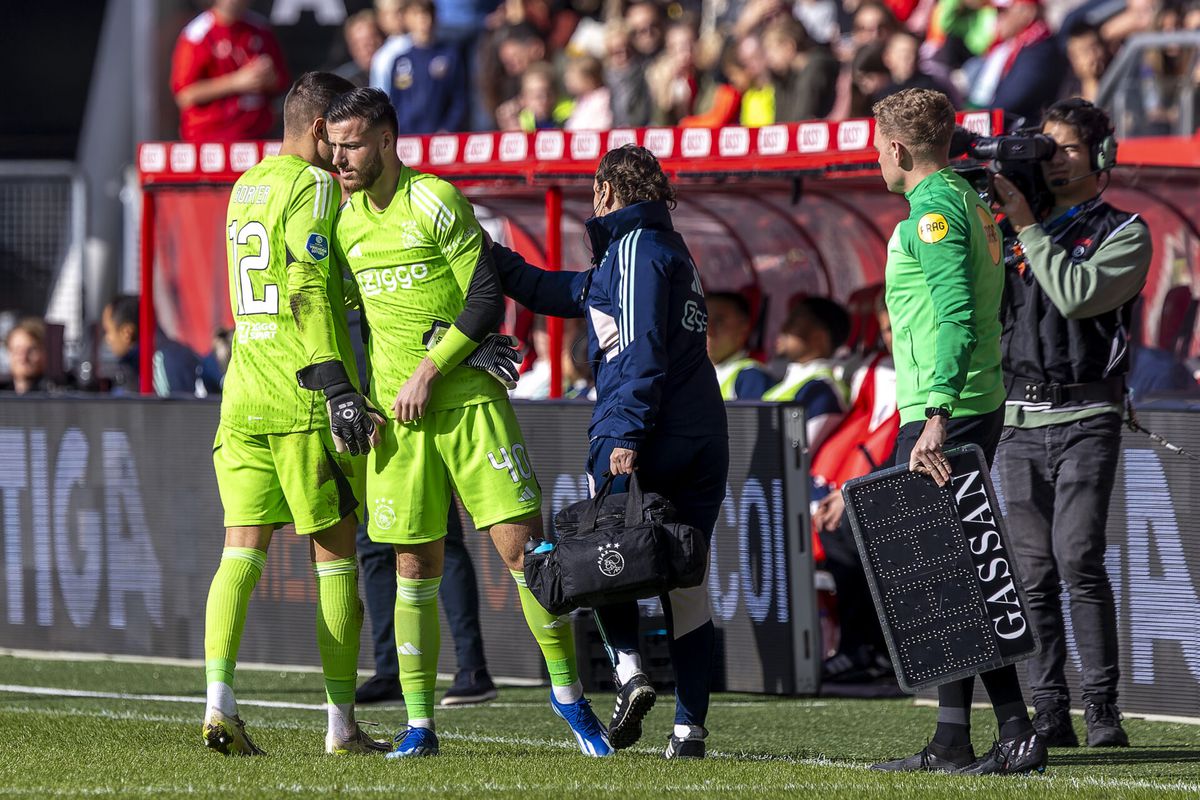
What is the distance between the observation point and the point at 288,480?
6453 mm

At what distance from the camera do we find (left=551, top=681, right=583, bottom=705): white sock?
6.40 meters

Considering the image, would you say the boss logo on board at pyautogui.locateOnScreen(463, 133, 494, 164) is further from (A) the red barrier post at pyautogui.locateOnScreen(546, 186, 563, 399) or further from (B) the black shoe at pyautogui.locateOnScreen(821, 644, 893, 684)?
(B) the black shoe at pyautogui.locateOnScreen(821, 644, 893, 684)

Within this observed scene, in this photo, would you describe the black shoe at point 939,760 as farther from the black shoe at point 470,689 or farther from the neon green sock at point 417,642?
the black shoe at point 470,689

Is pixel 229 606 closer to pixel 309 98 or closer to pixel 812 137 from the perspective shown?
pixel 309 98

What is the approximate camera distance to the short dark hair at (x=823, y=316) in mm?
10180

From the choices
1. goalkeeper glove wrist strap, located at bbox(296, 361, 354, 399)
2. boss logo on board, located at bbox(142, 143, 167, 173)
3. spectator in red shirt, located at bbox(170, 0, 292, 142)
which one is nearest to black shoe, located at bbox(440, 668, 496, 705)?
goalkeeper glove wrist strap, located at bbox(296, 361, 354, 399)

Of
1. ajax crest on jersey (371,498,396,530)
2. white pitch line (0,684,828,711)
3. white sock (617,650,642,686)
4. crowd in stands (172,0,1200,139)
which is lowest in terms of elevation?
white pitch line (0,684,828,711)

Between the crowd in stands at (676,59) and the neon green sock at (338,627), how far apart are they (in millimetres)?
6116

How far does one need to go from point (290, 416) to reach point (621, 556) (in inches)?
48.0

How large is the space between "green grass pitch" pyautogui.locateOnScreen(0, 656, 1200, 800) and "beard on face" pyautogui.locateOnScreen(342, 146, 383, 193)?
5.92 ft

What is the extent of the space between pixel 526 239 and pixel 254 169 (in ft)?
17.5

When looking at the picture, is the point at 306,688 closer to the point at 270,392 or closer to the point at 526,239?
the point at 270,392

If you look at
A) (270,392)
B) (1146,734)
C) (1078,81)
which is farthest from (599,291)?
(1078,81)

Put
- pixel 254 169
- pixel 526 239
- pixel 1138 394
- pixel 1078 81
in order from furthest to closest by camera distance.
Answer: pixel 1078 81
pixel 526 239
pixel 1138 394
pixel 254 169
